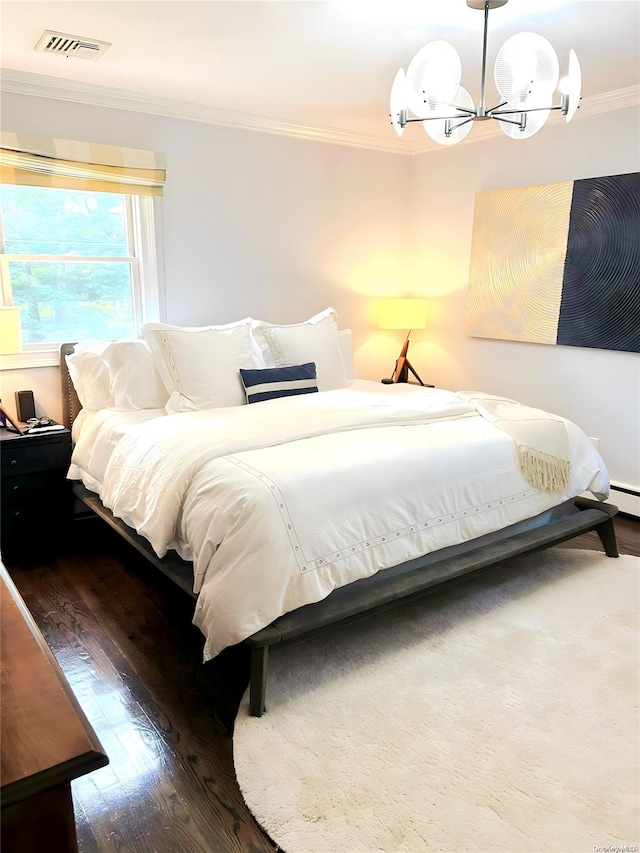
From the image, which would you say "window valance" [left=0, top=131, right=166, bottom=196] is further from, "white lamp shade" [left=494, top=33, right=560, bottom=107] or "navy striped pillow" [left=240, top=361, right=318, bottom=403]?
"white lamp shade" [left=494, top=33, right=560, bottom=107]

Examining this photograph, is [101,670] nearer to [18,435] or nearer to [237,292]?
[18,435]

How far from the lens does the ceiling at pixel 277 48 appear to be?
2.50 meters

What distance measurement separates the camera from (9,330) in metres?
3.20

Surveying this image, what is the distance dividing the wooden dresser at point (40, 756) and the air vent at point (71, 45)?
2800 mm

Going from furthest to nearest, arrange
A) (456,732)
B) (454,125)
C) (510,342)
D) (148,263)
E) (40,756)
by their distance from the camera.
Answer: (510,342)
(148,263)
(454,125)
(456,732)
(40,756)

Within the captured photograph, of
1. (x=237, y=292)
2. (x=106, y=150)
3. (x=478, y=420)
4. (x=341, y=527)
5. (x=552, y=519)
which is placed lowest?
(x=552, y=519)

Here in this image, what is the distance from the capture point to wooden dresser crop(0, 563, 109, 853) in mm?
845

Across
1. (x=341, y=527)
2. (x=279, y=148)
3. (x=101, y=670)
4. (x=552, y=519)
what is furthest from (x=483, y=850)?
(x=279, y=148)

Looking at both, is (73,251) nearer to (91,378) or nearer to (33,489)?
(91,378)

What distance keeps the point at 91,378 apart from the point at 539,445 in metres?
2.35

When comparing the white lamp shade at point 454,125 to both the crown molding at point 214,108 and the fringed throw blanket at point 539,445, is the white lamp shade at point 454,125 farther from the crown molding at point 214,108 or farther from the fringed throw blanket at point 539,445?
the crown molding at point 214,108

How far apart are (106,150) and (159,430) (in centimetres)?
185

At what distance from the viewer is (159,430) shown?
9.07 feet

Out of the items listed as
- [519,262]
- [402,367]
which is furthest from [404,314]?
[519,262]
